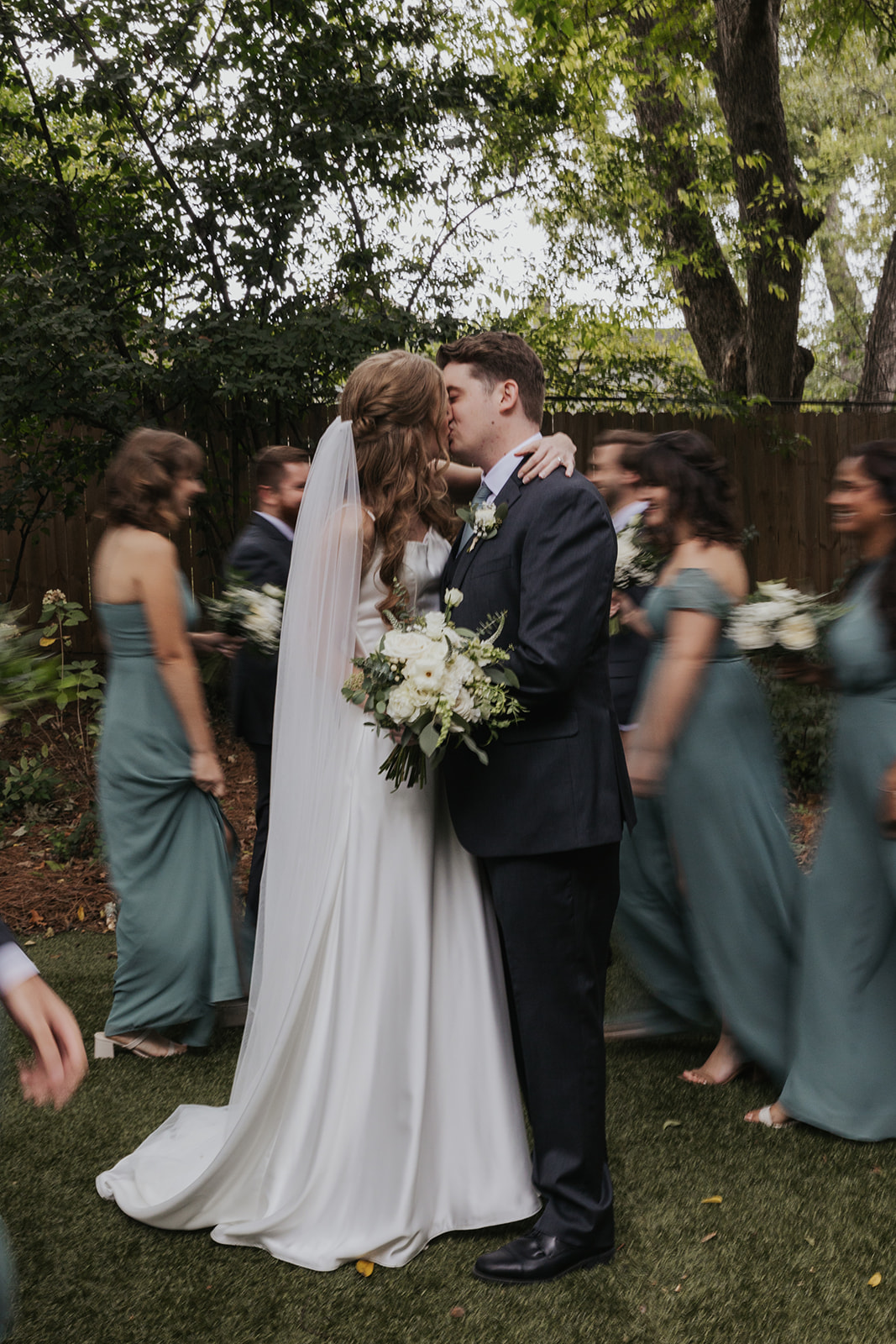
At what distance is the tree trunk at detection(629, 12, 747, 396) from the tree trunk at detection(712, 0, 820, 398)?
1.12ft

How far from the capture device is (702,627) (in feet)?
13.1

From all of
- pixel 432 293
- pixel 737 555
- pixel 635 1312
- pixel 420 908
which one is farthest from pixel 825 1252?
pixel 432 293

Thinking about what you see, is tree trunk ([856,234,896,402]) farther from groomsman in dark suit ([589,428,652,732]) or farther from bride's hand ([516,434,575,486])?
bride's hand ([516,434,575,486])

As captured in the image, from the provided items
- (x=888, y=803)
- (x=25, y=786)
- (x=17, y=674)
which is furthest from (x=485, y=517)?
(x=25, y=786)

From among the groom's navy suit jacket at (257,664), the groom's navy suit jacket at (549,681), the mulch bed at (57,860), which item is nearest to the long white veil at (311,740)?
the groom's navy suit jacket at (549,681)

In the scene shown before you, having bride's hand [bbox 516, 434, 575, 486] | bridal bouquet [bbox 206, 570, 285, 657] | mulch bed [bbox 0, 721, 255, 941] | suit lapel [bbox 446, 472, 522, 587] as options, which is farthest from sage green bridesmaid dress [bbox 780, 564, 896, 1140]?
mulch bed [bbox 0, 721, 255, 941]

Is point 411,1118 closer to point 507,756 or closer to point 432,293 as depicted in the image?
point 507,756

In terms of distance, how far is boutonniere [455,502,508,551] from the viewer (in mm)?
2969

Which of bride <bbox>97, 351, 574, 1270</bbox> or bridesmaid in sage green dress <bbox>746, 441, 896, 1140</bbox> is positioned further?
bridesmaid in sage green dress <bbox>746, 441, 896, 1140</bbox>

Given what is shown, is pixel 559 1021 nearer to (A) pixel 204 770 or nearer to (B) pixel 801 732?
(A) pixel 204 770

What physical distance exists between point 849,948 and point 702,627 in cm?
116

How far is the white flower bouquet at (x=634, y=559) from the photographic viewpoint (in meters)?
4.82

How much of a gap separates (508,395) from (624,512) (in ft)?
6.53

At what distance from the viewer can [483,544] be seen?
3.03 m
